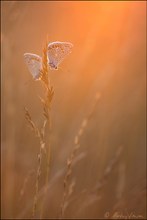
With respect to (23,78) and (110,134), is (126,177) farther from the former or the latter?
(23,78)

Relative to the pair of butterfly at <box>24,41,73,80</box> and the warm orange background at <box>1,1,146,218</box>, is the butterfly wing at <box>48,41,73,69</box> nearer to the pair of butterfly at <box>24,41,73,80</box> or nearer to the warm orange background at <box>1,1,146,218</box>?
the pair of butterfly at <box>24,41,73,80</box>

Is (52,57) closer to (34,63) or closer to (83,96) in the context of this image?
(34,63)

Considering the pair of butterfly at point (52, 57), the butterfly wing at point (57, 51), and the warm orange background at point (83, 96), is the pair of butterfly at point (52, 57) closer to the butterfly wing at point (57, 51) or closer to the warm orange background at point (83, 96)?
the butterfly wing at point (57, 51)

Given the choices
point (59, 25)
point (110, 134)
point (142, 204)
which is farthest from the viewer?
point (59, 25)

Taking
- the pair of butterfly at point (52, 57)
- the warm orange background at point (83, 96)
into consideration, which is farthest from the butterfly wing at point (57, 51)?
the warm orange background at point (83, 96)

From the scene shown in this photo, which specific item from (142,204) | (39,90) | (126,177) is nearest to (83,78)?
(39,90)

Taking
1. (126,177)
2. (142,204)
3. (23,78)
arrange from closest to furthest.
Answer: (142,204)
(126,177)
(23,78)

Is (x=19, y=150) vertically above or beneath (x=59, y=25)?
beneath
